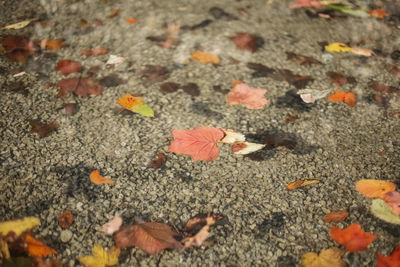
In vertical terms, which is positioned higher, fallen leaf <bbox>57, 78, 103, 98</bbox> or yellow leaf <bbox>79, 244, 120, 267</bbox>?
fallen leaf <bbox>57, 78, 103, 98</bbox>

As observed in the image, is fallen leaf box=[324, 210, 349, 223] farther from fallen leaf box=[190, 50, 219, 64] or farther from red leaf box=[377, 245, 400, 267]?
fallen leaf box=[190, 50, 219, 64]

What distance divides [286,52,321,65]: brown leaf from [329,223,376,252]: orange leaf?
4.78ft

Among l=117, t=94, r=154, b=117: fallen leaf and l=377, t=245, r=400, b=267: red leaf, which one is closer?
l=377, t=245, r=400, b=267: red leaf

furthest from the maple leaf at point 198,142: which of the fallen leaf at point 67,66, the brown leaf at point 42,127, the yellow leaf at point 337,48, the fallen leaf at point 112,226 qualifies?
the yellow leaf at point 337,48

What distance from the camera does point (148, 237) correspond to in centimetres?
149

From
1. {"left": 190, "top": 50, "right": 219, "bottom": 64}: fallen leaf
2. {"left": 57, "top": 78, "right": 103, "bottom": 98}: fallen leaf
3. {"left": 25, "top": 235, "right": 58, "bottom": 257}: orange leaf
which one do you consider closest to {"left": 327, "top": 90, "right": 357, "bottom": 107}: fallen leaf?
{"left": 190, "top": 50, "right": 219, "bottom": 64}: fallen leaf

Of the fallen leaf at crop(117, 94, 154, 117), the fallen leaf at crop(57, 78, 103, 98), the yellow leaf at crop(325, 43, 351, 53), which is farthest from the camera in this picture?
the yellow leaf at crop(325, 43, 351, 53)

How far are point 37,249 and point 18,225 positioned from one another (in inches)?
6.7

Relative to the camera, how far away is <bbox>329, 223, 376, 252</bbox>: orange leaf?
1.51 meters

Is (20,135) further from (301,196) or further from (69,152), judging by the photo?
(301,196)

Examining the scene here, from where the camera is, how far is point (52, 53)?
2578 millimetres

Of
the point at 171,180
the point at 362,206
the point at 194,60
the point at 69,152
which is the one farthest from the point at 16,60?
the point at 362,206

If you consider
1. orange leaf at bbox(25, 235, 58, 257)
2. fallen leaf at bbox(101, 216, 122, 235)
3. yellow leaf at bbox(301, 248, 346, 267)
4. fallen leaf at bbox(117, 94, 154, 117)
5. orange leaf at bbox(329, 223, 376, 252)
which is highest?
fallen leaf at bbox(117, 94, 154, 117)

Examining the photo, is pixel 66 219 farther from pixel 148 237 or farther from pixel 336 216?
pixel 336 216
